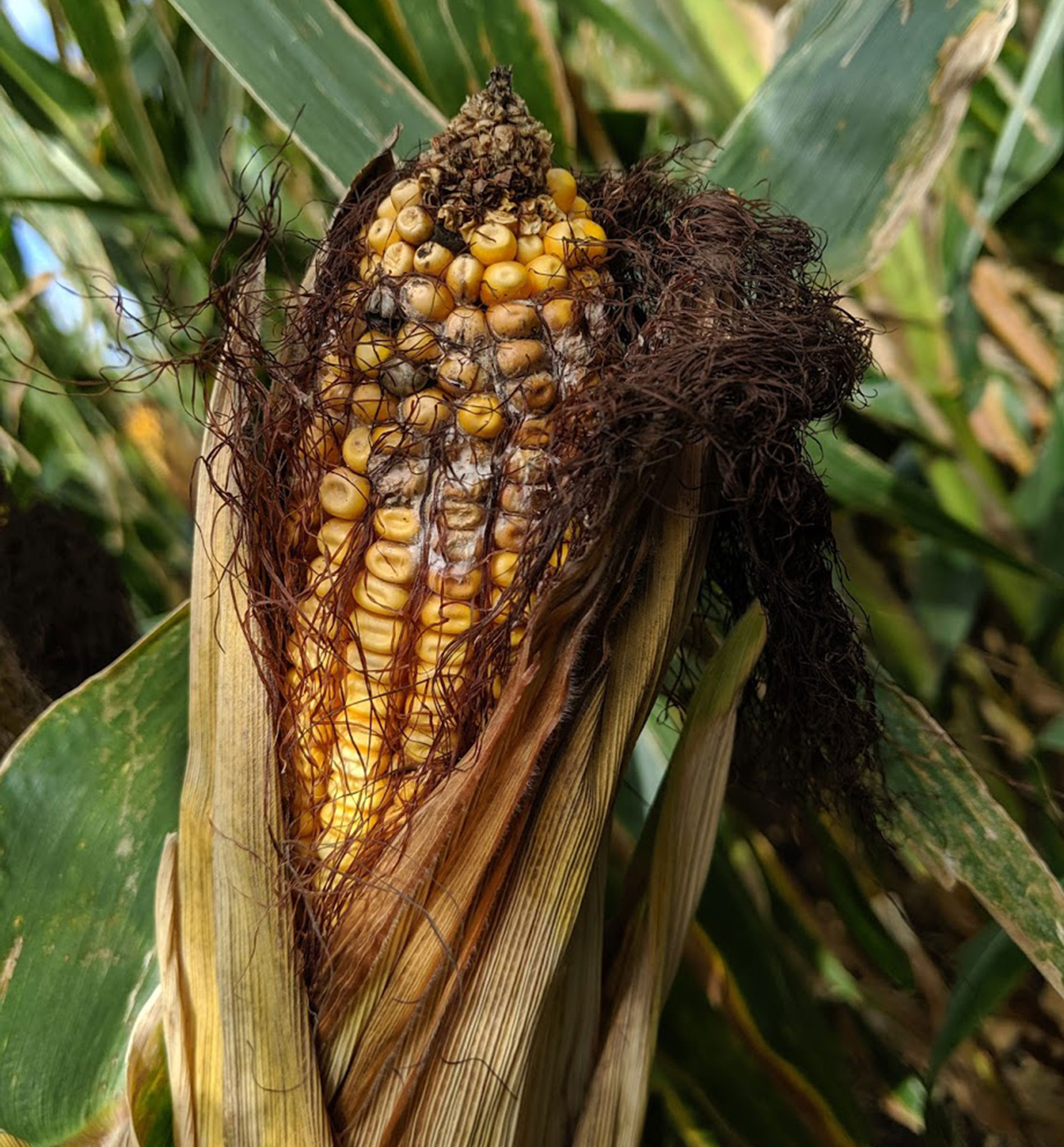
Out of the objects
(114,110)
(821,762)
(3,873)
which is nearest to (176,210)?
(114,110)

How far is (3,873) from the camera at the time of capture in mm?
569

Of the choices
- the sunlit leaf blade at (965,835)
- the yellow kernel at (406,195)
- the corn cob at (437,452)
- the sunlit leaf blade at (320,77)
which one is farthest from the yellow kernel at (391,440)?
the sunlit leaf blade at (965,835)

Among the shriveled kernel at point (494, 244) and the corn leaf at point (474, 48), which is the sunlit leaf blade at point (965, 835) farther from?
the corn leaf at point (474, 48)

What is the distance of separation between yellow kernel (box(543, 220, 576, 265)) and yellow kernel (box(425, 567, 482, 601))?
0.50ft

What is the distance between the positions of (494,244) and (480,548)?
0.14 metres

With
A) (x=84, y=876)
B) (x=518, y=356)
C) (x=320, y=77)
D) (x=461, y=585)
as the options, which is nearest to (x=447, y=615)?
(x=461, y=585)

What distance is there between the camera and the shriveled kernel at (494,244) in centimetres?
47

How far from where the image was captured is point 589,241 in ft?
1.58

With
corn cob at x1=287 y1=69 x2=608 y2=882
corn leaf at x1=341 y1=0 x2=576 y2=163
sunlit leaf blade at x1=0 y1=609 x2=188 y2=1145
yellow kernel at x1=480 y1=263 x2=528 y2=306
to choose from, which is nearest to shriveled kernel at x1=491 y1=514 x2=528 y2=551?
corn cob at x1=287 y1=69 x2=608 y2=882

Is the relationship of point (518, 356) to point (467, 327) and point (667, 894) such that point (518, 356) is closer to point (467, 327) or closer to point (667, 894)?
point (467, 327)

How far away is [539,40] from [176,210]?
1.22 ft

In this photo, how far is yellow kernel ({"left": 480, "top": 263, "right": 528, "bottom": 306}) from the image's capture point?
46cm

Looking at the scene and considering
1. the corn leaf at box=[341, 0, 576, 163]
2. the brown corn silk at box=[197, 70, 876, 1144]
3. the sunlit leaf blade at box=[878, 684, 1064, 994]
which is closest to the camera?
the brown corn silk at box=[197, 70, 876, 1144]

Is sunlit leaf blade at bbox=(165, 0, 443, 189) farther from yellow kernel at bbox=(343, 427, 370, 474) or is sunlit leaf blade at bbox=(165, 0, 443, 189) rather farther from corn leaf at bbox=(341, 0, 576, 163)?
yellow kernel at bbox=(343, 427, 370, 474)
